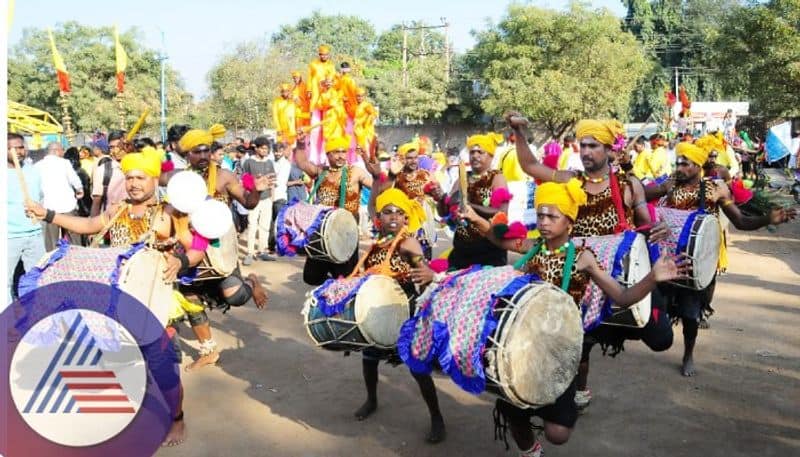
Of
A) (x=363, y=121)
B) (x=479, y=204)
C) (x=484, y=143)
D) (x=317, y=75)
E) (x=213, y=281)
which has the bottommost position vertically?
(x=213, y=281)

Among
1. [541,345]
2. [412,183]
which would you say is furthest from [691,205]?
[541,345]

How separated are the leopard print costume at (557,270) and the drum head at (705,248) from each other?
1573 mm

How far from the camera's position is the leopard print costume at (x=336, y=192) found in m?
6.78

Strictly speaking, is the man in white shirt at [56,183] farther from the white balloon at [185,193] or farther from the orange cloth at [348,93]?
the orange cloth at [348,93]

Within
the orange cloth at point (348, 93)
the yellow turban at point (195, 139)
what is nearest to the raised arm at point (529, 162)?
the yellow turban at point (195, 139)

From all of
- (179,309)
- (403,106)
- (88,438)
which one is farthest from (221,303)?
(403,106)

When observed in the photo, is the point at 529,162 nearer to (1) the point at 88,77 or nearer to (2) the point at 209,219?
(2) the point at 209,219

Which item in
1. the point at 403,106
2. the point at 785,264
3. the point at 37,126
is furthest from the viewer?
the point at 403,106

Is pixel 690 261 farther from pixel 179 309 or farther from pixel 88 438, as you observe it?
pixel 88 438

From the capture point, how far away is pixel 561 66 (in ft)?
113

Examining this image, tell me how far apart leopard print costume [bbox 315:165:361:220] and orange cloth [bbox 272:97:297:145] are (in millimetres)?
5742

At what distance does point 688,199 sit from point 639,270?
87.8 inches

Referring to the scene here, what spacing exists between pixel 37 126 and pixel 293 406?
2537cm

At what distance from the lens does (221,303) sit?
5930 mm
